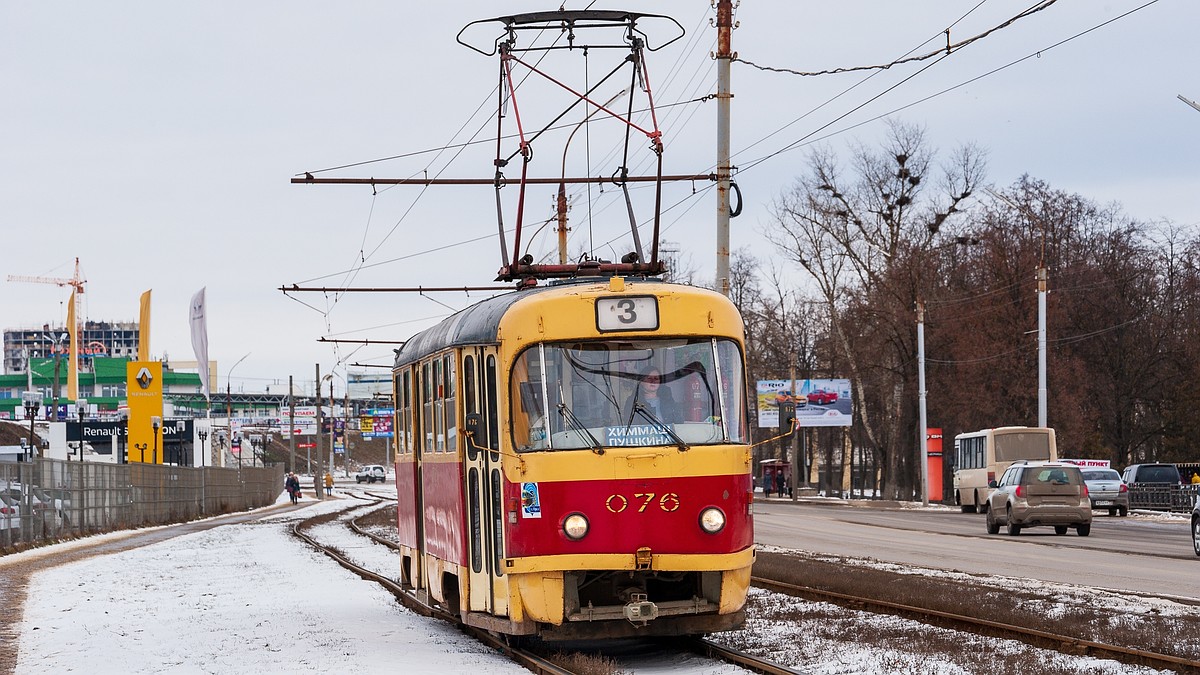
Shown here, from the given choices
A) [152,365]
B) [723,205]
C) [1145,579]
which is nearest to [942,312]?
[152,365]

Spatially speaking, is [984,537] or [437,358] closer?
[437,358]

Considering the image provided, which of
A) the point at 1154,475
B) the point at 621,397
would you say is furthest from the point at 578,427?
the point at 1154,475

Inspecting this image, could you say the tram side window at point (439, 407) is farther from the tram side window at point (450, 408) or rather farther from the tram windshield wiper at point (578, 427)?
the tram windshield wiper at point (578, 427)

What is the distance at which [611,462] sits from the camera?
1217 centimetres

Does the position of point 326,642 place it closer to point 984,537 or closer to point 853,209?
point 984,537

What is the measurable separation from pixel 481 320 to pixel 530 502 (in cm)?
187

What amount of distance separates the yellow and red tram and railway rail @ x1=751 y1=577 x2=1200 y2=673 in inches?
91.8

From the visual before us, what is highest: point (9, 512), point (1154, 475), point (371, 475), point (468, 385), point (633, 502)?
point (468, 385)

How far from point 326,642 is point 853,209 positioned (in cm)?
5906

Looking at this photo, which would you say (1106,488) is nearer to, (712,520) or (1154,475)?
(1154,475)

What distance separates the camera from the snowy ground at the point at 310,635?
40.2 feet

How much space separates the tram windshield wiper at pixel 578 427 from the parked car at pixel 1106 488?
119ft

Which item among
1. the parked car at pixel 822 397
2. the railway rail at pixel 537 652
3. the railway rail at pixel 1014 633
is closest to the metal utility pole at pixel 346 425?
the parked car at pixel 822 397

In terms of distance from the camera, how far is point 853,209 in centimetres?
7125
